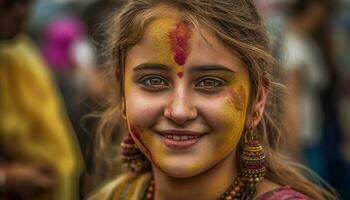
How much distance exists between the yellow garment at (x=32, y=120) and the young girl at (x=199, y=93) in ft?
5.77

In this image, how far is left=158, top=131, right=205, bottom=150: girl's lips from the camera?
7.78ft

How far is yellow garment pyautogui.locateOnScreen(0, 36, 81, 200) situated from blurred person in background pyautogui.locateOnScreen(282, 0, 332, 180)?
157cm

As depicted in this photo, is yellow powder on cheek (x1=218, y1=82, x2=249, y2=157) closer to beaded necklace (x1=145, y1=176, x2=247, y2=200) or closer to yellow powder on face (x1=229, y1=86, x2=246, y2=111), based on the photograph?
yellow powder on face (x1=229, y1=86, x2=246, y2=111)

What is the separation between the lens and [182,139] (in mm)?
2379

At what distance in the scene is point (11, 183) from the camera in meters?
4.18

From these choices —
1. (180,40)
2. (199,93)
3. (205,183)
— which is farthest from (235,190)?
(180,40)

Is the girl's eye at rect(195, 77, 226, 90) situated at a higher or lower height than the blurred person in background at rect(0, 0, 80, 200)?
higher

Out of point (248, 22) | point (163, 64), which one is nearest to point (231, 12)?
point (248, 22)

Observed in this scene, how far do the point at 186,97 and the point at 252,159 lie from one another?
1.11ft

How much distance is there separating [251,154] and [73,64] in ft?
13.0

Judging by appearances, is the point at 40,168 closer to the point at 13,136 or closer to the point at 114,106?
the point at 13,136

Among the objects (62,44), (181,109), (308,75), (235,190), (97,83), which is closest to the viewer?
(181,109)

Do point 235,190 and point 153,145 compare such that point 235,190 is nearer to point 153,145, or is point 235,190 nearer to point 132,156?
point 153,145

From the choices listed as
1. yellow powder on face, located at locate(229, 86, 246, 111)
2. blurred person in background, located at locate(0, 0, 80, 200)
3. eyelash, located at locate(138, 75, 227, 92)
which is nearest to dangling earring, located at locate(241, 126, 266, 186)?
yellow powder on face, located at locate(229, 86, 246, 111)
